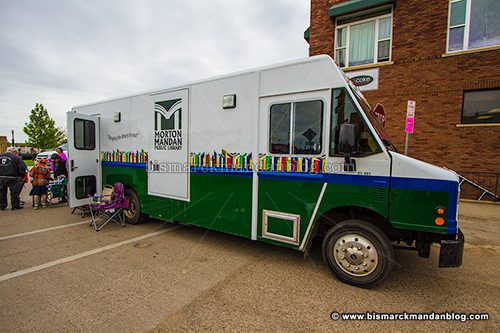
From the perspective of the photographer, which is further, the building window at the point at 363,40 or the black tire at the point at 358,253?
the building window at the point at 363,40

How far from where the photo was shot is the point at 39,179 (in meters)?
7.53

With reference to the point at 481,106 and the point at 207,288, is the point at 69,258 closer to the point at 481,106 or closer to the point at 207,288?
the point at 207,288

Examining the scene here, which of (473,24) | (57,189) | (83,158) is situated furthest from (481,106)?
(57,189)

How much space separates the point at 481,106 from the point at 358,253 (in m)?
9.42

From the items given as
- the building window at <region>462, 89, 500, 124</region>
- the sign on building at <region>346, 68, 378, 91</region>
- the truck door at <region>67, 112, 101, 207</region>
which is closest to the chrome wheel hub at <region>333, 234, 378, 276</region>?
the truck door at <region>67, 112, 101, 207</region>

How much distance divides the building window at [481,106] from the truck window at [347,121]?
342 inches

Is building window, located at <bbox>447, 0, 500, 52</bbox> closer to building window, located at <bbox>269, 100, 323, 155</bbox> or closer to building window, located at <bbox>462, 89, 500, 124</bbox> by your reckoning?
building window, located at <bbox>462, 89, 500, 124</bbox>

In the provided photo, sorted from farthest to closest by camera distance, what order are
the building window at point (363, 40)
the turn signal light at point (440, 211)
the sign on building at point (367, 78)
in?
the sign on building at point (367, 78) < the building window at point (363, 40) < the turn signal light at point (440, 211)

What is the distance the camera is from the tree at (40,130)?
33.2m

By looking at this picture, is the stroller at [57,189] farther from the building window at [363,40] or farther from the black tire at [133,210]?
the building window at [363,40]

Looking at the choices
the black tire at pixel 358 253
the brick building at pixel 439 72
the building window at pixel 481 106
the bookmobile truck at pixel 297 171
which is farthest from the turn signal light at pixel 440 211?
the building window at pixel 481 106

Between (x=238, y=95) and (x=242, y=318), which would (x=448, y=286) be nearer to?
(x=242, y=318)

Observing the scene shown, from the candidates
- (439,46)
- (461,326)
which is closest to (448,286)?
(461,326)

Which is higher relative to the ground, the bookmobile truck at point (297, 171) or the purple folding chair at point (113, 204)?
the bookmobile truck at point (297, 171)
